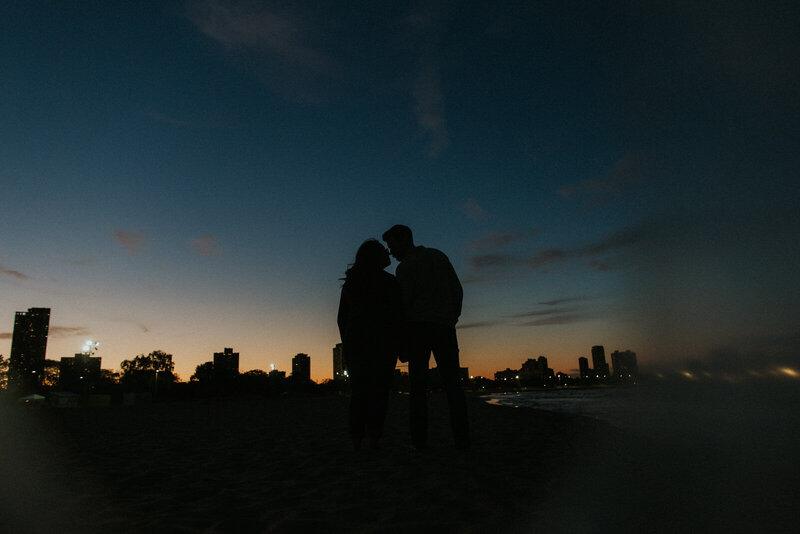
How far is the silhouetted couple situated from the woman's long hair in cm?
1

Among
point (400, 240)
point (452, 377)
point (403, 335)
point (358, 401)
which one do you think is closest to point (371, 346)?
point (403, 335)

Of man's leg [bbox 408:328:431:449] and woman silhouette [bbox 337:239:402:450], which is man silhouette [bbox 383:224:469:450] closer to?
man's leg [bbox 408:328:431:449]

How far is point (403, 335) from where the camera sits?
480 centimetres

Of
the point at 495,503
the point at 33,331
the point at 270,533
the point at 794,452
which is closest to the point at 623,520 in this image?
the point at 495,503

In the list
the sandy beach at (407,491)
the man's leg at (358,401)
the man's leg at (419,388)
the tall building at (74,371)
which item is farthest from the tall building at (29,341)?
the man's leg at (419,388)

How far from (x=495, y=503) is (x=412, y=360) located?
2.19 metres

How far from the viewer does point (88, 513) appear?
8.84 feet

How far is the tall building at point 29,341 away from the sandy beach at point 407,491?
7568 inches

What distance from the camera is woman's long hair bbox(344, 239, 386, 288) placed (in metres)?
4.97

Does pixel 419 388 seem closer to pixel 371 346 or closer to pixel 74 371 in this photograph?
pixel 371 346

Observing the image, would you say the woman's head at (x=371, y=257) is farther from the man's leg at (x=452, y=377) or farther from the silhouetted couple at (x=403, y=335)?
the man's leg at (x=452, y=377)

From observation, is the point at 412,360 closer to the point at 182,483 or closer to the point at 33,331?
the point at 182,483

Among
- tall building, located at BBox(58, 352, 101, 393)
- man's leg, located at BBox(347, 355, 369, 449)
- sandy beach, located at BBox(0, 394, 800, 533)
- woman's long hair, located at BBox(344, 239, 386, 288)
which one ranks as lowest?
sandy beach, located at BBox(0, 394, 800, 533)

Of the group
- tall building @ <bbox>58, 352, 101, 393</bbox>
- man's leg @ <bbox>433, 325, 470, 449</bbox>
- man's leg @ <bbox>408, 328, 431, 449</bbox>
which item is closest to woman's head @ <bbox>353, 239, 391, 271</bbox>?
man's leg @ <bbox>408, 328, 431, 449</bbox>
